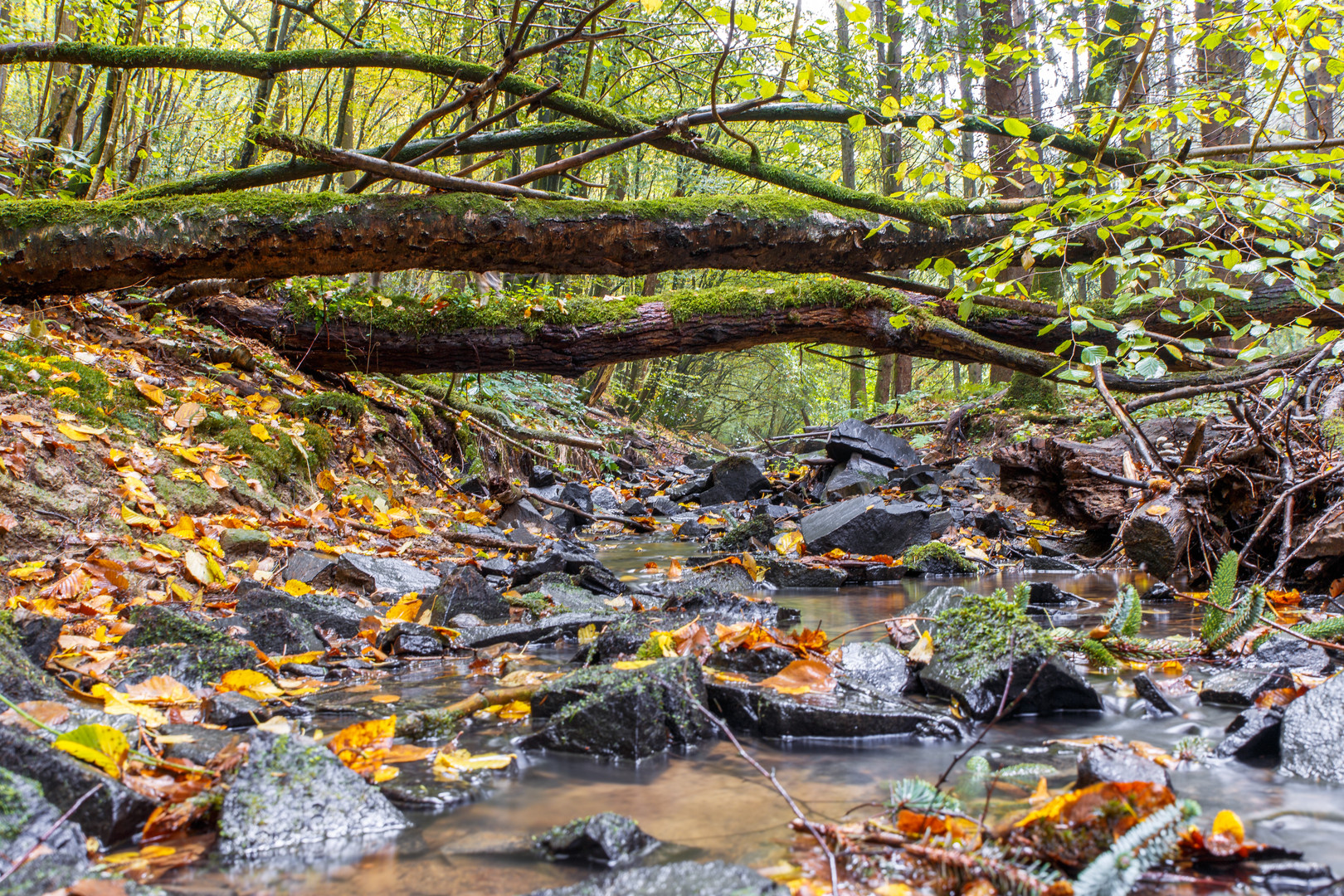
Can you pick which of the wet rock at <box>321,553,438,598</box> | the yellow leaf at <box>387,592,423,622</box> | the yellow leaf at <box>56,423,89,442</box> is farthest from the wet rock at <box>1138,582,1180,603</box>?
the yellow leaf at <box>56,423,89,442</box>

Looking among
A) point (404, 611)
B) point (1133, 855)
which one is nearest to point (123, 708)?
point (404, 611)

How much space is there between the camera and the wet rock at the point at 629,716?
178 centimetres

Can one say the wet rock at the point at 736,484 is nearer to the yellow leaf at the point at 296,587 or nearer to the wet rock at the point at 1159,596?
the wet rock at the point at 1159,596

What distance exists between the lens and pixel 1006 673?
202cm

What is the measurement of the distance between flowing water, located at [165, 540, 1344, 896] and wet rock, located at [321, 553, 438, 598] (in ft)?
5.49

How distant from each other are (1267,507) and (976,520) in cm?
281

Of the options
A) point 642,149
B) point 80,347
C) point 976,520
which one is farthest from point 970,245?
point 642,149

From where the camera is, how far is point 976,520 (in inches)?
241

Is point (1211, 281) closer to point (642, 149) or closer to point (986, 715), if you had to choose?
point (986, 715)

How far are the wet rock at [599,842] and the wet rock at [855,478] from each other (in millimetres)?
6496

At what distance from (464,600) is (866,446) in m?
5.89

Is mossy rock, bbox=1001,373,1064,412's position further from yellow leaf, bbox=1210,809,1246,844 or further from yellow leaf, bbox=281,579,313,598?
yellow leaf, bbox=1210,809,1246,844

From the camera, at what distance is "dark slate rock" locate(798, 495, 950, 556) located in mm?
5215

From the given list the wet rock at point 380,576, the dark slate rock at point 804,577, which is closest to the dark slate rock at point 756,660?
Answer: the wet rock at point 380,576
